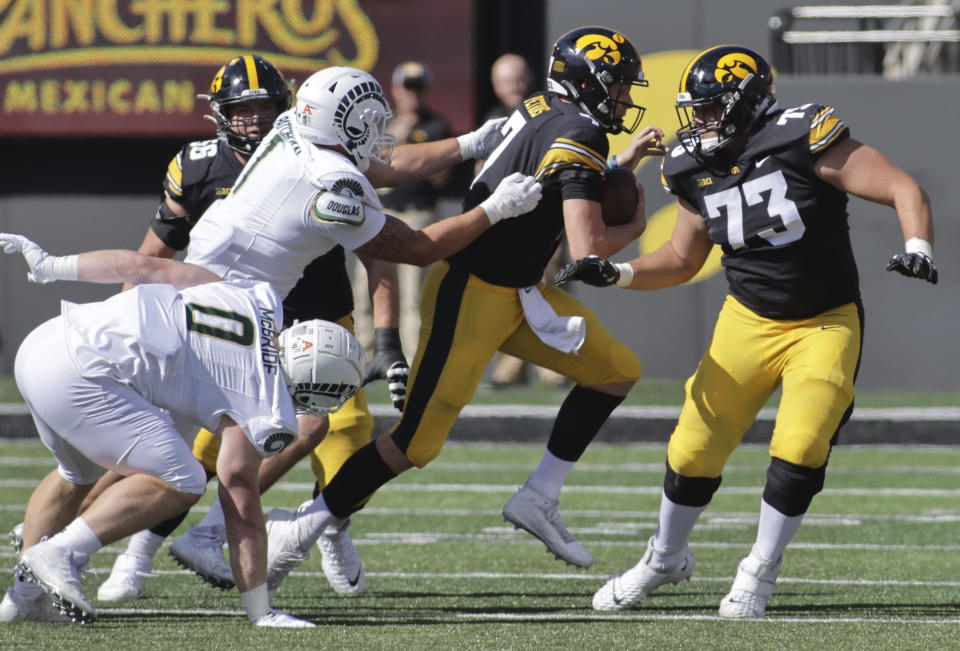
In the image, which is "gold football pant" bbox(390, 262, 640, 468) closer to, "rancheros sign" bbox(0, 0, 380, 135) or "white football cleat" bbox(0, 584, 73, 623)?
"white football cleat" bbox(0, 584, 73, 623)

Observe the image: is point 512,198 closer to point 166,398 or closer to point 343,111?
point 343,111

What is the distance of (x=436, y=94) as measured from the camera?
12.2 metres

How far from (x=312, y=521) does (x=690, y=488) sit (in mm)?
1311

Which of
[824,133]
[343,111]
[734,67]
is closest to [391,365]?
[343,111]

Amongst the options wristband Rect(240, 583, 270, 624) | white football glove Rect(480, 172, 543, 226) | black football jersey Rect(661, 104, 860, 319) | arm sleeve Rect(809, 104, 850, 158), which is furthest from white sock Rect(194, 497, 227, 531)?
arm sleeve Rect(809, 104, 850, 158)

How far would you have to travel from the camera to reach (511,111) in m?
10.4

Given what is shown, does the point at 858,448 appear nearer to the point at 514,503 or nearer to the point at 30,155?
the point at 514,503

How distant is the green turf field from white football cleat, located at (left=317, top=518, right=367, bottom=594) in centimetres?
7

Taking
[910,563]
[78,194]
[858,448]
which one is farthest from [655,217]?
[910,563]

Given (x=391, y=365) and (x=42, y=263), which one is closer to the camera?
(x=42, y=263)

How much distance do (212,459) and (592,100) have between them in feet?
6.13

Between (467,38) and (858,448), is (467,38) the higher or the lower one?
the higher one

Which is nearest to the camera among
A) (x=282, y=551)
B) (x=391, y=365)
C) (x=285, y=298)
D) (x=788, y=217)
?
(x=788, y=217)

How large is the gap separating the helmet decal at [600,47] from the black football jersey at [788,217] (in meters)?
0.58
